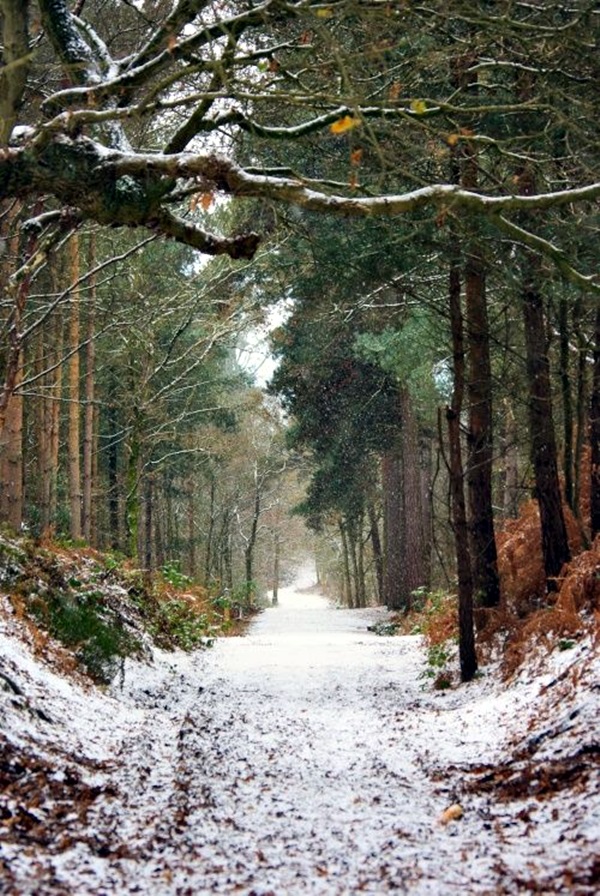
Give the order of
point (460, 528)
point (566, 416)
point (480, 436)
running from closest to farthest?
point (460, 528), point (480, 436), point (566, 416)

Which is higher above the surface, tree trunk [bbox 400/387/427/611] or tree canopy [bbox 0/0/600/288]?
tree canopy [bbox 0/0/600/288]

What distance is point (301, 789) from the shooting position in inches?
171

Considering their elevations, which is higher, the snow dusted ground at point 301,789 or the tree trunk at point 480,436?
the tree trunk at point 480,436

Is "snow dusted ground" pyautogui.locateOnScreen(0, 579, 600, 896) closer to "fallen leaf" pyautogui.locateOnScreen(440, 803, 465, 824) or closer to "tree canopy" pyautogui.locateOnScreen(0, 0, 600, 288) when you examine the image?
"fallen leaf" pyautogui.locateOnScreen(440, 803, 465, 824)

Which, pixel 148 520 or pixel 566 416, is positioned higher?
pixel 566 416

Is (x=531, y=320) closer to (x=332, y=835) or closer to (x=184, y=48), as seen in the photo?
(x=184, y=48)

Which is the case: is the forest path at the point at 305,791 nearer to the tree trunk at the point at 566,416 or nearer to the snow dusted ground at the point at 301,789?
the snow dusted ground at the point at 301,789

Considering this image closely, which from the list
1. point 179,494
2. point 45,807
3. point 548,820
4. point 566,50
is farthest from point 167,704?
point 179,494

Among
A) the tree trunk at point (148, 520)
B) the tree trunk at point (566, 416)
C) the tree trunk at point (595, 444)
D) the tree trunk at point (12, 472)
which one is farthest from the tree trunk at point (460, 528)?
the tree trunk at point (148, 520)

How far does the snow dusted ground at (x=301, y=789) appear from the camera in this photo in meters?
2.93

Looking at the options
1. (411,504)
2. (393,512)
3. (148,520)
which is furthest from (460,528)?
(148,520)

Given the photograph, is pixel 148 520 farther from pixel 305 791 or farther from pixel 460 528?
pixel 305 791

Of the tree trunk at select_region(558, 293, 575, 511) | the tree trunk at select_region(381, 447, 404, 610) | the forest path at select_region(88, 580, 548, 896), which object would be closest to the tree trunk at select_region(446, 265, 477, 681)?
the forest path at select_region(88, 580, 548, 896)

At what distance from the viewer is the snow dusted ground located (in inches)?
115
